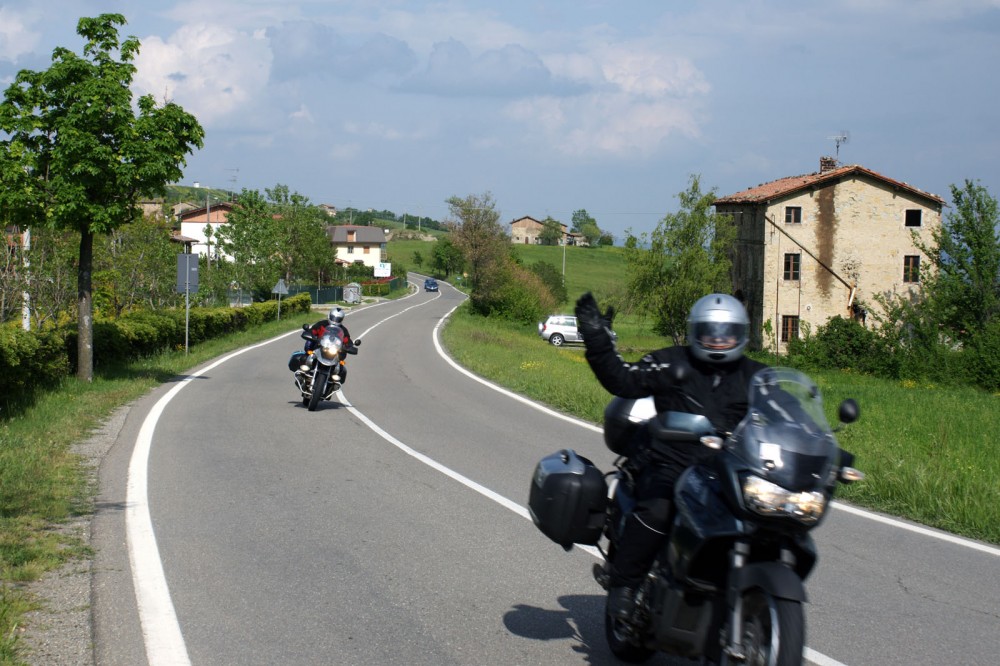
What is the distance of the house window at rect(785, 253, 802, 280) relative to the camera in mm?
59188

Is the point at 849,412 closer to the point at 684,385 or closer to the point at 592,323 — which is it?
the point at 684,385

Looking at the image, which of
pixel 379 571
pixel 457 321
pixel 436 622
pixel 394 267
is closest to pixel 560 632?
pixel 436 622

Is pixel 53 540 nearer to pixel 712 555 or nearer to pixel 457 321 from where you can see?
pixel 712 555

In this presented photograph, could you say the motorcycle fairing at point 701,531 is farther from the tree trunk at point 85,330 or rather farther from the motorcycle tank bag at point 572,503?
the tree trunk at point 85,330

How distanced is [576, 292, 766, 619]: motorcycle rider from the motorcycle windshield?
1.21 ft

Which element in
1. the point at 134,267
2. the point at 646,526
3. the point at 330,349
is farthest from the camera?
the point at 134,267

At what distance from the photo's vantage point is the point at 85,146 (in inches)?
719

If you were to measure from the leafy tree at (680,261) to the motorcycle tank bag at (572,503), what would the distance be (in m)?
54.4

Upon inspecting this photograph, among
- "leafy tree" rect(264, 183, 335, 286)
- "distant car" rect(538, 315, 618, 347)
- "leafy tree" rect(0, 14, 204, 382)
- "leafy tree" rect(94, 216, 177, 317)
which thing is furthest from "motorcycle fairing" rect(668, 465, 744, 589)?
"leafy tree" rect(264, 183, 335, 286)

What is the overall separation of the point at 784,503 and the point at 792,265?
2292 inches

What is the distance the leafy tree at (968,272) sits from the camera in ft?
165

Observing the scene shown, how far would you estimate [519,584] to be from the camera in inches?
248

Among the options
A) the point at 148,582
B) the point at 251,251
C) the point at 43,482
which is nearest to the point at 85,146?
the point at 43,482

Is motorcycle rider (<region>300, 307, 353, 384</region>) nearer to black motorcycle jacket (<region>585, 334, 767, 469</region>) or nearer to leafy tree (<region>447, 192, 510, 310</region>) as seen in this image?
black motorcycle jacket (<region>585, 334, 767, 469</region>)
